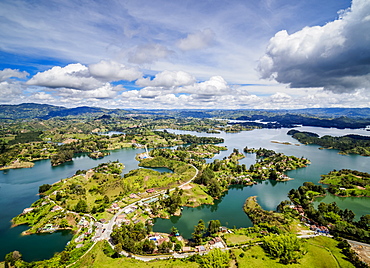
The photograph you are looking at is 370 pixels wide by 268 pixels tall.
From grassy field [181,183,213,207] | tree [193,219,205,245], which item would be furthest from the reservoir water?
tree [193,219,205,245]

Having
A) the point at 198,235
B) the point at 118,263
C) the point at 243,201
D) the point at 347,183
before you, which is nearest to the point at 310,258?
the point at 198,235

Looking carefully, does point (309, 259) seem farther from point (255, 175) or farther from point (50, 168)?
point (50, 168)

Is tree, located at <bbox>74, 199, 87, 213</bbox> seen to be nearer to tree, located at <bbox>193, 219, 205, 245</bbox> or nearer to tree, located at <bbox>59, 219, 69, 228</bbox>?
tree, located at <bbox>59, 219, 69, 228</bbox>

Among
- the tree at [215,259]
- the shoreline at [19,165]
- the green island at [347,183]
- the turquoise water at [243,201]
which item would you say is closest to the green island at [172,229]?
the tree at [215,259]

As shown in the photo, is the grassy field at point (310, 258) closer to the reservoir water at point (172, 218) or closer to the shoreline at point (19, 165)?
the reservoir water at point (172, 218)

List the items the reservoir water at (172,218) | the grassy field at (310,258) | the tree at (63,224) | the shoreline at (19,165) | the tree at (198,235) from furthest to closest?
the shoreline at (19,165) → the tree at (63,224) → the reservoir water at (172,218) → the tree at (198,235) → the grassy field at (310,258)

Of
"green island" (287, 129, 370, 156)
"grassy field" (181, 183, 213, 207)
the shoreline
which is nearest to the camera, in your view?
"grassy field" (181, 183, 213, 207)
